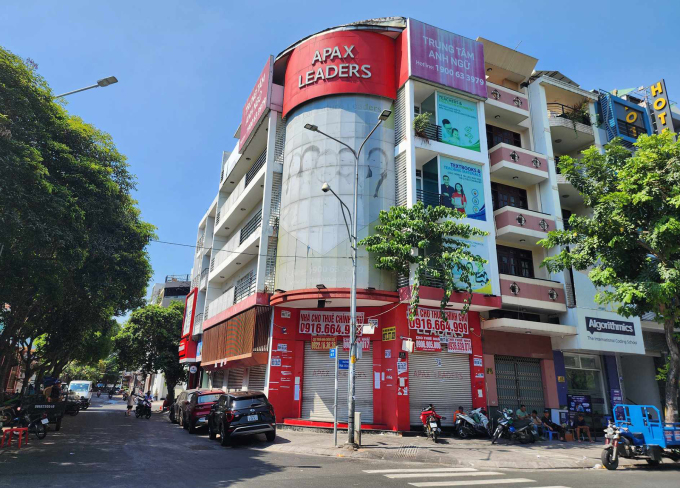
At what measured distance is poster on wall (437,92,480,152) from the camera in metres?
21.1

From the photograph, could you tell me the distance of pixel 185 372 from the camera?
40.3m

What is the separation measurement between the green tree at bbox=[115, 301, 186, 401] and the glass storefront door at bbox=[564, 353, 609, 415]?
3188cm

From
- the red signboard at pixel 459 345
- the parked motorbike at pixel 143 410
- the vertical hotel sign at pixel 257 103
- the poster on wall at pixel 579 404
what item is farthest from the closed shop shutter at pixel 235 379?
the poster on wall at pixel 579 404

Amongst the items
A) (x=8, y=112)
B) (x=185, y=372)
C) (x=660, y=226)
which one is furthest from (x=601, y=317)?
(x=185, y=372)

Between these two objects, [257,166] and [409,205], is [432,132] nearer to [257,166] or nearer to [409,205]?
[409,205]

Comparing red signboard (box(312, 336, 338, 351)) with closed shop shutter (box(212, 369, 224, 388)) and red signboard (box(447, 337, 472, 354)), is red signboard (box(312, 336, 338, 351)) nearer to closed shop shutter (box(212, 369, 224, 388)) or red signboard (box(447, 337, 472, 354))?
red signboard (box(447, 337, 472, 354))

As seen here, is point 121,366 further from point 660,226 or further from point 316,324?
point 660,226

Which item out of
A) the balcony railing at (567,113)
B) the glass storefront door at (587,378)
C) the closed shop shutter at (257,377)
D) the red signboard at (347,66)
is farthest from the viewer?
the balcony railing at (567,113)

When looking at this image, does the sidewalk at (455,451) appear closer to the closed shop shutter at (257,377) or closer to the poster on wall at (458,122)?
the closed shop shutter at (257,377)

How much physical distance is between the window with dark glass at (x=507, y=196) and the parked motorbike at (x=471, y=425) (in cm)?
1098

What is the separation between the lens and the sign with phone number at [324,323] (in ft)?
64.3

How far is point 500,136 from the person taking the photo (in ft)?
83.0

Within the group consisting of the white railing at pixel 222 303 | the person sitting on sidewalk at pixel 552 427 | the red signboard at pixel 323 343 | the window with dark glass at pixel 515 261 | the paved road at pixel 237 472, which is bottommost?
the paved road at pixel 237 472

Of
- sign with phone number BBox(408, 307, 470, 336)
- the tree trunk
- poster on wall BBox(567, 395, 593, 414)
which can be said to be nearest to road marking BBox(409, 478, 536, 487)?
the tree trunk
